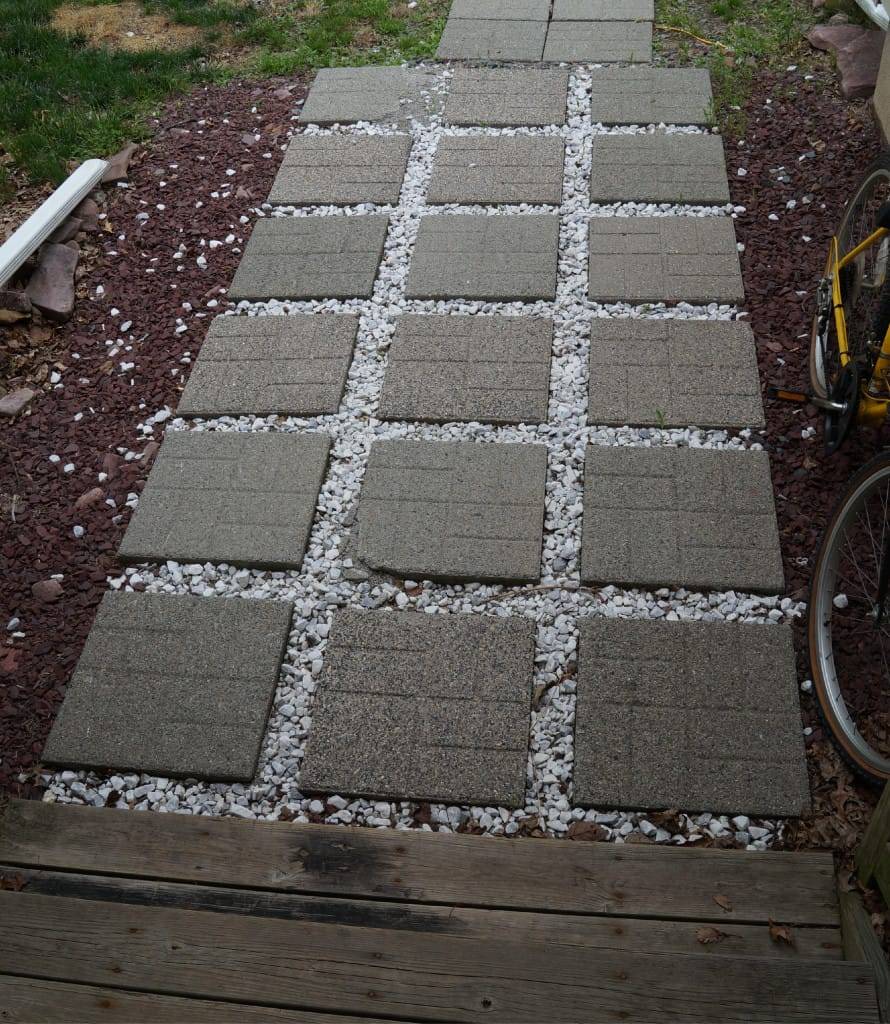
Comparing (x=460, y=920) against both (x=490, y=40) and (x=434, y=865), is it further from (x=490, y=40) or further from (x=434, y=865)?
(x=490, y=40)

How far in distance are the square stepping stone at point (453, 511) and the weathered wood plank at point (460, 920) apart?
1.16 meters

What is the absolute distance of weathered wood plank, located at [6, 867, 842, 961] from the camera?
227cm

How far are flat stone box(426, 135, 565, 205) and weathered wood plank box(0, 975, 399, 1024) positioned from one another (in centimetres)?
379

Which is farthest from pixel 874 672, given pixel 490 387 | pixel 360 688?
pixel 490 387

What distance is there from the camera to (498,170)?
4.99 metres

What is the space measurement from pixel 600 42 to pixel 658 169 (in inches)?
56.4

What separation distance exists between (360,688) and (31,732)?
1.00m

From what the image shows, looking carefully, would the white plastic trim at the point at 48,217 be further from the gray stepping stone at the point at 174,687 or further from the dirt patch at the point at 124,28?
the gray stepping stone at the point at 174,687

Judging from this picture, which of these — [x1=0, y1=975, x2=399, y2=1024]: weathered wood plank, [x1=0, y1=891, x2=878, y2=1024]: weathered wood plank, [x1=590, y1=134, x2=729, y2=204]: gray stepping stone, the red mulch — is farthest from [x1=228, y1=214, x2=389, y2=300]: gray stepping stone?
[x1=0, y1=975, x2=399, y2=1024]: weathered wood plank

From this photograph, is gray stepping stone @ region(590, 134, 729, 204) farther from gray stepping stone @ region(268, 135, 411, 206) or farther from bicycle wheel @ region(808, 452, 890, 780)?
bicycle wheel @ region(808, 452, 890, 780)

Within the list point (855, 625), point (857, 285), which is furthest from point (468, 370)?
point (855, 625)

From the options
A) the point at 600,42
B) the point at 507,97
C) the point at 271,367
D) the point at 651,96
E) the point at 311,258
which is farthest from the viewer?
the point at 600,42

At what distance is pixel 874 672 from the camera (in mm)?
2857

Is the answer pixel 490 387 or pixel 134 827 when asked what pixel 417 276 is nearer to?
pixel 490 387
